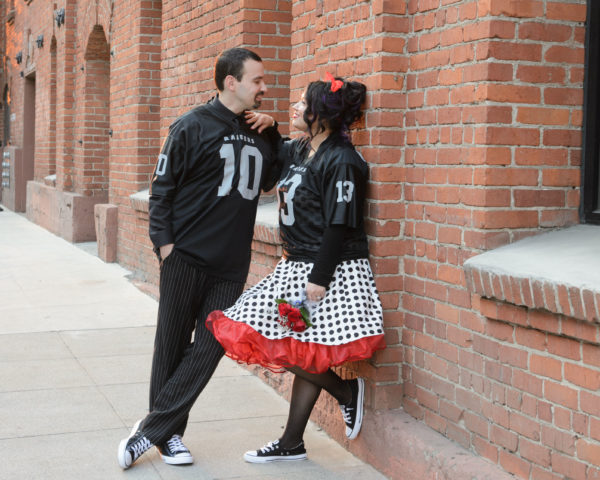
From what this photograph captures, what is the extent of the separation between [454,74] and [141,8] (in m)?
6.22

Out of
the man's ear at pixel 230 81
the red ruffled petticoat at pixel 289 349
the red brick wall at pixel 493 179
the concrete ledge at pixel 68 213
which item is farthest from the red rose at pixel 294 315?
the concrete ledge at pixel 68 213

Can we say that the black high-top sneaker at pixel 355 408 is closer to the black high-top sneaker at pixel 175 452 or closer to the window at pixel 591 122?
the black high-top sneaker at pixel 175 452

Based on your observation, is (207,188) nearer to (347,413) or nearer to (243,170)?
(243,170)

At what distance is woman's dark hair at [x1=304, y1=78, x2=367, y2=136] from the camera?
3.98 metres

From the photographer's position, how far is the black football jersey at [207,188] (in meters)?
4.09

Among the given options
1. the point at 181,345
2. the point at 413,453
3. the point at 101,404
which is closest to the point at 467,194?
the point at 413,453

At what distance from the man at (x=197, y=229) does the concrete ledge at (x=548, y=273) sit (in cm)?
123

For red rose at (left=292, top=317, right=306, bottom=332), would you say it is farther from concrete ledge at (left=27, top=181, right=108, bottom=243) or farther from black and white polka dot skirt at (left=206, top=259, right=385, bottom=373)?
concrete ledge at (left=27, top=181, right=108, bottom=243)

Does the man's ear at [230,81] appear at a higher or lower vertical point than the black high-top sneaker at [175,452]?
higher

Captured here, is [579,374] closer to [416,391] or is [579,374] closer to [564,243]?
[564,243]

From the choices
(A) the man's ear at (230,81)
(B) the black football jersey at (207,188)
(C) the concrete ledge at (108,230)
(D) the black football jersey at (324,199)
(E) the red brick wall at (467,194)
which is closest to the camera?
(E) the red brick wall at (467,194)

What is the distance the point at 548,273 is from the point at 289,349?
126 cm

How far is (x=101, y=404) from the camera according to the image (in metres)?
5.18

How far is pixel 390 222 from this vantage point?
4.12 metres
